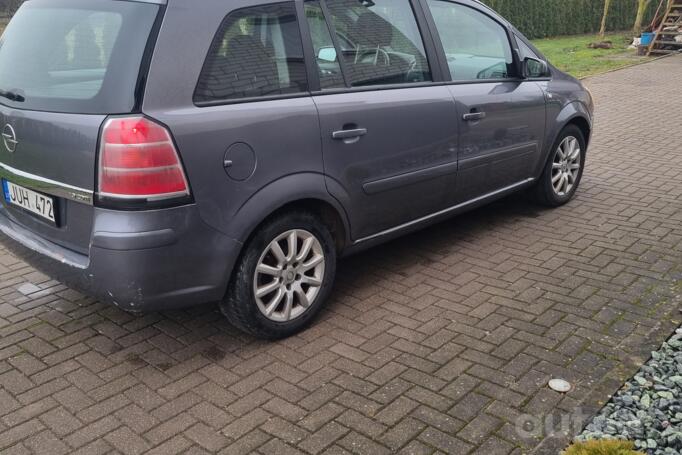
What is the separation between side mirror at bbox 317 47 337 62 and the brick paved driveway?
145 cm

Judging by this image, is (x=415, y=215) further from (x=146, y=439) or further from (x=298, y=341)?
(x=146, y=439)

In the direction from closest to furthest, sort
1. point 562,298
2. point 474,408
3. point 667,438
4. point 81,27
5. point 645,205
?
point 667,438 < point 474,408 < point 81,27 < point 562,298 < point 645,205

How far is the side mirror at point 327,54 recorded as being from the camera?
12.2 ft

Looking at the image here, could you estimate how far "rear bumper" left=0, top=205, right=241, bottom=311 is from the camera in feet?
10.0

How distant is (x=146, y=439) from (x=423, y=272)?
226cm

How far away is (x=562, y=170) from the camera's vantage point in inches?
228

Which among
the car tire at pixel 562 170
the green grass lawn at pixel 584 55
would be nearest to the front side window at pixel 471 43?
the car tire at pixel 562 170

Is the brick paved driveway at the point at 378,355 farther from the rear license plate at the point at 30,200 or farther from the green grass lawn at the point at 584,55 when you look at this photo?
the green grass lawn at the point at 584,55

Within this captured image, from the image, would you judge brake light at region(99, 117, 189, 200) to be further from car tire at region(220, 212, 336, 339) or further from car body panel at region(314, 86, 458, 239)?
car body panel at region(314, 86, 458, 239)

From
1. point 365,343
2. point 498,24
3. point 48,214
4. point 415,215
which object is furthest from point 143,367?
point 498,24

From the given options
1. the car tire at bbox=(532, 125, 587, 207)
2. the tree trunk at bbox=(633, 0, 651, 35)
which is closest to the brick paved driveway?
the car tire at bbox=(532, 125, 587, 207)

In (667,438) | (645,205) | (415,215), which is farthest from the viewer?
(645,205)

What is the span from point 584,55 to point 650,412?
1596cm

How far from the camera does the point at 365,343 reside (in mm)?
3697
